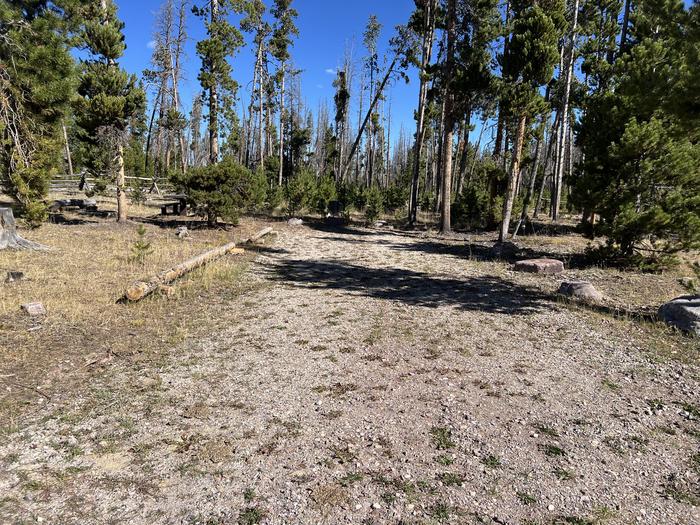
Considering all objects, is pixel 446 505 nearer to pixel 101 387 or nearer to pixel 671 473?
pixel 671 473

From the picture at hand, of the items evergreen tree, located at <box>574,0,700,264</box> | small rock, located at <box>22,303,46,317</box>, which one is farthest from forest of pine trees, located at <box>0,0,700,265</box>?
small rock, located at <box>22,303,46,317</box>

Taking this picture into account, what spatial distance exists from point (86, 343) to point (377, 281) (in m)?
5.88

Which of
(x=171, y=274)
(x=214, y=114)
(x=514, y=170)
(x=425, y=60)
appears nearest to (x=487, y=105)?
(x=425, y=60)

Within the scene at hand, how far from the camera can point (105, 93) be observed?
13.1m

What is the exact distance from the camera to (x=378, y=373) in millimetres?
4914

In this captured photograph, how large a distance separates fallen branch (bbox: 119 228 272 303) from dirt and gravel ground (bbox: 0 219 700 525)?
144 centimetres

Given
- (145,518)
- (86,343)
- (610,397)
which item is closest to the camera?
(145,518)

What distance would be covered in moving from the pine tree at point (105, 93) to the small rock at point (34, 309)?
29.4ft

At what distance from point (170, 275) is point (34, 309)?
2608 mm

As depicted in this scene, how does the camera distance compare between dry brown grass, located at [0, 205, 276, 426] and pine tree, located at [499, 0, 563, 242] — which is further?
pine tree, located at [499, 0, 563, 242]

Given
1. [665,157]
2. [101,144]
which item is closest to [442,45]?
[665,157]

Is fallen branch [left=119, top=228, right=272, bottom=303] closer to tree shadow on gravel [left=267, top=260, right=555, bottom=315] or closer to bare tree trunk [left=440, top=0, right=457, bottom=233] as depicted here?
tree shadow on gravel [left=267, top=260, right=555, bottom=315]

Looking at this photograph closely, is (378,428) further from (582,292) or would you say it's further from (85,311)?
(582,292)

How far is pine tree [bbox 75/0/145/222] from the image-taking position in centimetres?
1273
